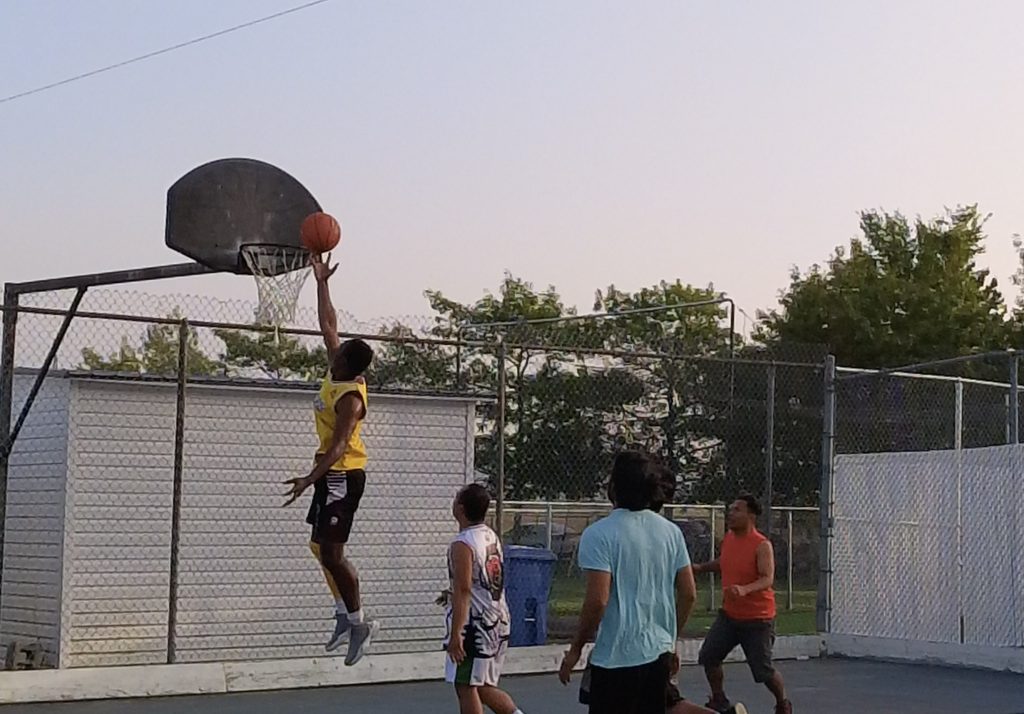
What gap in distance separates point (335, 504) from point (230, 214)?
266 centimetres

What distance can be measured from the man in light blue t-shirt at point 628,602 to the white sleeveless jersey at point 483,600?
1591 mm

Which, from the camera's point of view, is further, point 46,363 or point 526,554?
point 526,554

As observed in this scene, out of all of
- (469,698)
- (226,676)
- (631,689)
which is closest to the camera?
(631,689)

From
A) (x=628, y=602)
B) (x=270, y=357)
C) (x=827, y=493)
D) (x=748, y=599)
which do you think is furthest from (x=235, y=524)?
(x=270, y=357)

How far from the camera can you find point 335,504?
9.56m

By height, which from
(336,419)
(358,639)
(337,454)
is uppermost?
(336,419)

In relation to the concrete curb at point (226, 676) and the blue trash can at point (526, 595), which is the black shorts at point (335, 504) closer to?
the concrete curb at point (226, 676)

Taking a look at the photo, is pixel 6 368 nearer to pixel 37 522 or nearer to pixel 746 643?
pixel 37 522

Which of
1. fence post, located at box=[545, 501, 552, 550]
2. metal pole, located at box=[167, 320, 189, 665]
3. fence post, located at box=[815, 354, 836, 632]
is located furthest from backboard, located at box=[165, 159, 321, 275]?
fence post, located at box=[545, 501, 552, 550]

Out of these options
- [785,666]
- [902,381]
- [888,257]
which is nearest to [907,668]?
[785,666]

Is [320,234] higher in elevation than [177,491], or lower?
higher

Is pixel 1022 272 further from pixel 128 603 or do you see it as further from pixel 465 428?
pixel 128 603

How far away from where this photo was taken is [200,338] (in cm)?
1430

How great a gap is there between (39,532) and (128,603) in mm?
1042
